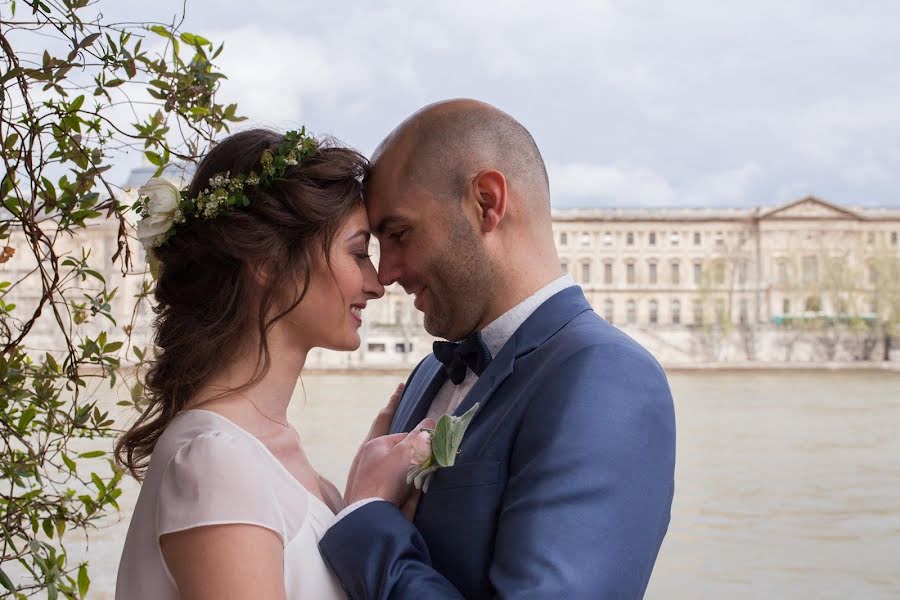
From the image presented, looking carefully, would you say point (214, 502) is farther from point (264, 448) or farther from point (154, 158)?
point (154, 158)

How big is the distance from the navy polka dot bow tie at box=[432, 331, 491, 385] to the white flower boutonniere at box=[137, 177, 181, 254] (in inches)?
15.7

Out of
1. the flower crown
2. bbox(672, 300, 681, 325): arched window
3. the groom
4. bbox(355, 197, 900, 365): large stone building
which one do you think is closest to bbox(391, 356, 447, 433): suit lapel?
the groom

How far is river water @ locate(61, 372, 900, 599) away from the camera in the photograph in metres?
8.10

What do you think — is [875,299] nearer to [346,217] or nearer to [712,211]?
[712,211]

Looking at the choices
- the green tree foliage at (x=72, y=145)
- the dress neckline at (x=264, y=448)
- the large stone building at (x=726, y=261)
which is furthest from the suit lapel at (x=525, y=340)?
the large stone building at (x=726, y=261)

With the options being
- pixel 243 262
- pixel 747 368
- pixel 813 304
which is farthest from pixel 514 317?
pixel 813 304

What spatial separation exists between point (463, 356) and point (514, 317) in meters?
0.09

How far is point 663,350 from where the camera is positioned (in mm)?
32562

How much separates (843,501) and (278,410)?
1130 cm

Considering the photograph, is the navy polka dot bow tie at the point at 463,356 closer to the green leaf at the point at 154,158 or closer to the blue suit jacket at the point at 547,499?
the blue suit jacket at the point at 547,499

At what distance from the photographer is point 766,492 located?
11875 millimetres

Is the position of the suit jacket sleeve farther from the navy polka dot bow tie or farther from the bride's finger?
the navy polka dot bow tie

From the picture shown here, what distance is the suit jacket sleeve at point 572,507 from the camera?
3.47 ft

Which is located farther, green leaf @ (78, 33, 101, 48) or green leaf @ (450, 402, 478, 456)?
green leaf @ (78, 33, 101, 48)
